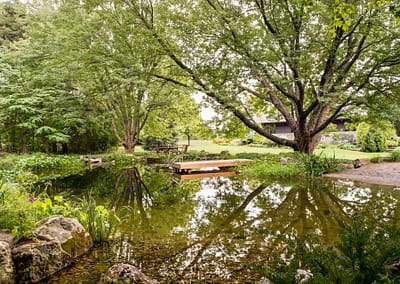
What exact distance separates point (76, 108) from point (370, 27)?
12.5 m

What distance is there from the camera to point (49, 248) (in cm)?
301

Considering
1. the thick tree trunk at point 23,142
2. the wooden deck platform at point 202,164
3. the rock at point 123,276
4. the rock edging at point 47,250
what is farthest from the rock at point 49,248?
the thick tree trunk at point 23,142

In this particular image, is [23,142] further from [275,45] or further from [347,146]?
[347,146]

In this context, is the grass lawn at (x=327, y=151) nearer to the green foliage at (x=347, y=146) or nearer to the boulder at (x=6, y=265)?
the green foliage at (x=347, y=146)

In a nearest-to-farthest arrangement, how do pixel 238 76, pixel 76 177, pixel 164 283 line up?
pixel 164 283
pixel 76 177
pixel 238 76

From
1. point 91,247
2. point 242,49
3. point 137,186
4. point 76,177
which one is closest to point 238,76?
point 242,49

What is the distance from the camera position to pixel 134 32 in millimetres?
10391

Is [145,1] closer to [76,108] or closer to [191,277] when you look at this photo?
[76,108]

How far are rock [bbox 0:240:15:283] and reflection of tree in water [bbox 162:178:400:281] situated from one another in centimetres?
Result: 158

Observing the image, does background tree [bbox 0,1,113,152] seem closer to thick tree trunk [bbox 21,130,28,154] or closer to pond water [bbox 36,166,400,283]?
thick tree trunk [bbox 21,130,28,154]

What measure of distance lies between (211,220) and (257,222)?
0.76m

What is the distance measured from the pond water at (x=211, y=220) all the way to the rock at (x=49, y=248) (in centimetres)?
12

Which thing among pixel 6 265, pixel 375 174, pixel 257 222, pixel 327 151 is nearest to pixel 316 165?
pixel 375 174

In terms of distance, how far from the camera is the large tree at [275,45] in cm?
830
